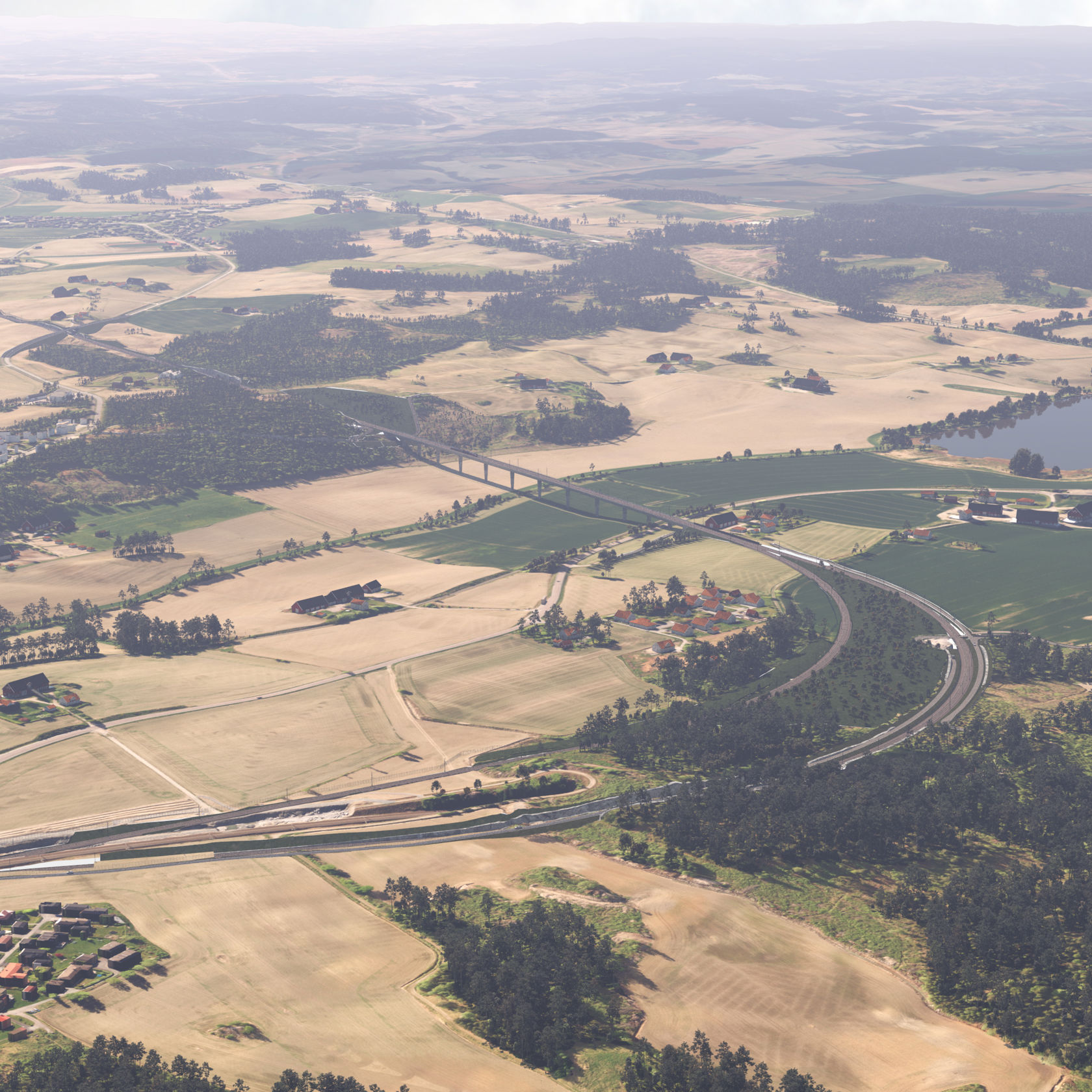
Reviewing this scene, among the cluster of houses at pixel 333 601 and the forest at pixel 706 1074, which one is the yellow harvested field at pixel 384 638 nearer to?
the cluster of houses at pixel 333 601

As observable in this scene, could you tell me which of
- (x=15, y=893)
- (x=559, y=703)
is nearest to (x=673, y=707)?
(x=559, y=703)

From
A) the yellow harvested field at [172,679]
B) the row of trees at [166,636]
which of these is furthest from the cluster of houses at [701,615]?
the row of trees at [166,636]

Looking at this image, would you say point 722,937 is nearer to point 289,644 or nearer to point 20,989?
point 20,989

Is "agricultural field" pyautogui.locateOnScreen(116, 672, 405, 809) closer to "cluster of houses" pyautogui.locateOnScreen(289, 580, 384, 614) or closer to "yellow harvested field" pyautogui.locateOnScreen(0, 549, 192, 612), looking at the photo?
"cluster of houses" pyautogui.locateOnScreen(289, 580, 384, 614)

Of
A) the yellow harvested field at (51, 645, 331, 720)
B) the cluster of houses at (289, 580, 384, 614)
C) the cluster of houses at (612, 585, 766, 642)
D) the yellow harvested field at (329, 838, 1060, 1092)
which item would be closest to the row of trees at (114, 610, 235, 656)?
the yellow harvested field at (51, 645, 331, 720)

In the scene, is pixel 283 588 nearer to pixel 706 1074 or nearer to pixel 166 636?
pixel 166 636
